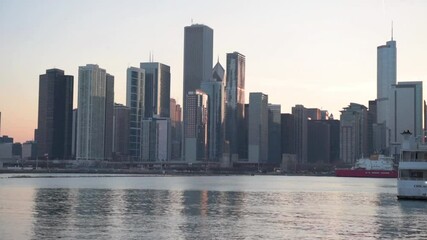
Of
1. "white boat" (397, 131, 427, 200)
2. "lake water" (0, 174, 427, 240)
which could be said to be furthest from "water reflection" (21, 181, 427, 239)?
"white boat" (397, 131, 427, 200)

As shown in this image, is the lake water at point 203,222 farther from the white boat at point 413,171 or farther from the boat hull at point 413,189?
the white boat at point 413,171

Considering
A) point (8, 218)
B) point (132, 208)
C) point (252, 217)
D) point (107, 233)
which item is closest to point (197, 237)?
point (107, 233)

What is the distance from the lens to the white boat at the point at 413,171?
93250 millimetres

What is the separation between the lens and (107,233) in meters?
52.0

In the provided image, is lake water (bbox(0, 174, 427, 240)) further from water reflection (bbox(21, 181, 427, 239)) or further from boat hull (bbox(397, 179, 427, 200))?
boat hull (bbox(397, 179, 427, 200))

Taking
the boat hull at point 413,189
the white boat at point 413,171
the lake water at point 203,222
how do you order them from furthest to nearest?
the boat hull at point 413,189 < the white boat at point 413,171 < the lake water at point 203,222

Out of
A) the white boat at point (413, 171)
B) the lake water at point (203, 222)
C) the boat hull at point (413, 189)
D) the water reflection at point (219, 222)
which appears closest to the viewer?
the lake water at point (203, 222)

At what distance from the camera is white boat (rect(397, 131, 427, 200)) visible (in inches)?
3671

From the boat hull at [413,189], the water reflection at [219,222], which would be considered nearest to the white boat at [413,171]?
the boat hull at [413,189]

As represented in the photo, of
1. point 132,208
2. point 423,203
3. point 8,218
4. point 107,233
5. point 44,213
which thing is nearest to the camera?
point 107,233

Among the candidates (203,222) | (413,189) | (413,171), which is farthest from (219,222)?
(413,189)

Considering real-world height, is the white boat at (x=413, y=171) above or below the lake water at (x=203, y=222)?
above

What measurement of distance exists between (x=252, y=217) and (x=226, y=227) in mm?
11609

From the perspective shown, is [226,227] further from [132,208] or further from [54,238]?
[132,208]
